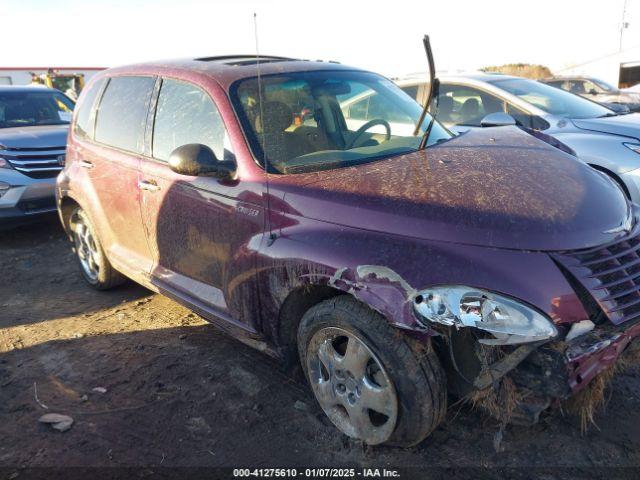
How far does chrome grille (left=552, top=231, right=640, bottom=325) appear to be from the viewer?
2092mm

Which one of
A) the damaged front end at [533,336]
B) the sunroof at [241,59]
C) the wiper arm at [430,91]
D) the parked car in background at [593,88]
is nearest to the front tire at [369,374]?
the damaged front end at [533,336]

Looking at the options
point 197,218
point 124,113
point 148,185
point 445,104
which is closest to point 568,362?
point 197,218

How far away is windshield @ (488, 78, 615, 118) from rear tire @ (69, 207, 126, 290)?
4740mm

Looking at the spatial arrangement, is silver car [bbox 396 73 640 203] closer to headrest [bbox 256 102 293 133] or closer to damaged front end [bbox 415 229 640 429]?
headrest [bbox 256 102 293 133]

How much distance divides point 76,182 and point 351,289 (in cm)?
316

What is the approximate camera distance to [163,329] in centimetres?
392

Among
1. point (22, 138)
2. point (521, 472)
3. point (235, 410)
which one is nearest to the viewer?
point (521, 472)

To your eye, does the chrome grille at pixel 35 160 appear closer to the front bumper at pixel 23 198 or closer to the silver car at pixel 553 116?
→ the front bumper at pixel 23 198

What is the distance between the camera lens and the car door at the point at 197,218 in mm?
2836

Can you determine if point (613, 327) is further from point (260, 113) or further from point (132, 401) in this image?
point (132, 401)

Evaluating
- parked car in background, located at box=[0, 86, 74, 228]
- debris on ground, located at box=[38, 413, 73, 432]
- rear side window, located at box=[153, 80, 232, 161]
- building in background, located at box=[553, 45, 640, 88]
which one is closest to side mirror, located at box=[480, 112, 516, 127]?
rear side window, located at box=[153, 80, 232, 161]

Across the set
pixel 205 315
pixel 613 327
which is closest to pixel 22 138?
pixel 205 315

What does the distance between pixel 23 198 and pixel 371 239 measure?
17.7 ft

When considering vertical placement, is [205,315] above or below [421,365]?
below
